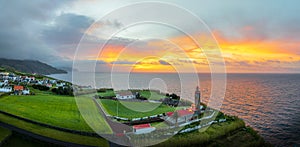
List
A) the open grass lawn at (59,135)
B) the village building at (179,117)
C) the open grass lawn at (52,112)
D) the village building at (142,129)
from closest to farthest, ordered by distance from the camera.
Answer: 1. the open grass lawn at (59,135)
2. the village building at (142,129)
3. the open grass lawn at (52,112)
4. the village building at (179,117)

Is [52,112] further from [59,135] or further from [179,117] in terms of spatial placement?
[179,117]

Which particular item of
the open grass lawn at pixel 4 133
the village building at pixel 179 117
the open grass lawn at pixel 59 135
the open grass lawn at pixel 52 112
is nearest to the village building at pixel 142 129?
the open grass lawn at pixel 52 112

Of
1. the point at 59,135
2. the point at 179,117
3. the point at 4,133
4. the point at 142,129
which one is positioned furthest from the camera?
the point at 179,117

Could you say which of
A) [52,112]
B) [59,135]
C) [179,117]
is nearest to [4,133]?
[59,135]

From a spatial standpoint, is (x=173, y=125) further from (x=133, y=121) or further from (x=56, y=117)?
(x=56, y=117)

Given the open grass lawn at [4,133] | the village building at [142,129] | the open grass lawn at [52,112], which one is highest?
the open grass lawn at [52,112]

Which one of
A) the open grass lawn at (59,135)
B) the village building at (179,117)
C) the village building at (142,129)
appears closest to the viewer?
the open grass lawn at (59,135)

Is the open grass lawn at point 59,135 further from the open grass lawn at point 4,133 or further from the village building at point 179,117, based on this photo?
the village building at point 179,117

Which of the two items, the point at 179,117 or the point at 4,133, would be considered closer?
the point at 4,133

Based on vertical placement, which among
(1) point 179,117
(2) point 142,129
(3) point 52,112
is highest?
(3) point 52,112

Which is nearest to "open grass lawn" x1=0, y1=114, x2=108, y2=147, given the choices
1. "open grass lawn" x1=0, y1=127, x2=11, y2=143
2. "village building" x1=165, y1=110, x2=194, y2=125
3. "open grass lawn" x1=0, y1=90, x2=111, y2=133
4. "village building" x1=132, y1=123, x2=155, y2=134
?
"open grass lawn" x1=0, y1=127, x2=11, y2=143

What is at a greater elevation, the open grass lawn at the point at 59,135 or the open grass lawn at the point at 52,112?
the open grass lawn at the point at 52,112

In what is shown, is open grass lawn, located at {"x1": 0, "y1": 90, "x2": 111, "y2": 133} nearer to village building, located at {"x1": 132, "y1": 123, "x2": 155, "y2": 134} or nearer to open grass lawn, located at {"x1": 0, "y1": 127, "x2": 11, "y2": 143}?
village building, located at {"x1": 132, "y1": 123, "x2": 155, "y2": 134}

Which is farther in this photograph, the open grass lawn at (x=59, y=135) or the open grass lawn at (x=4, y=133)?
the open grass lawn at (x=59, y=135)
